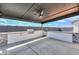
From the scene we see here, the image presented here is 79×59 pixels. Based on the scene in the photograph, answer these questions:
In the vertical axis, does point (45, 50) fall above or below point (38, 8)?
below

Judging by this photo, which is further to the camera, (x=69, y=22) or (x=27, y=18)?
(x=27, y=18)

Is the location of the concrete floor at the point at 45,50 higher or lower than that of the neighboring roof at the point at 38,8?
lower

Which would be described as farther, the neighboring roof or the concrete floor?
the concrete floor

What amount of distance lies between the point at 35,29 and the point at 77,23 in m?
Result: 2.67

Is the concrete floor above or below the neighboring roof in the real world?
below

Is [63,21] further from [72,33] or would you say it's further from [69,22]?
[72,33]

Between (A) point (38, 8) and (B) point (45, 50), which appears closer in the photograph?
(A) point (38, 8)

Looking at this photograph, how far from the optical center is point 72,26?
179 inches

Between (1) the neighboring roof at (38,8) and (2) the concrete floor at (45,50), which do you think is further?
(2) the concrete floor at (45,50)

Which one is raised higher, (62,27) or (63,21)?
(63,21)
